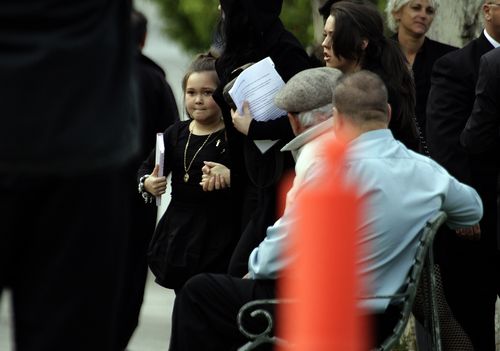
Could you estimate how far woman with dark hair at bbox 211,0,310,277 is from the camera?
6.34 meters

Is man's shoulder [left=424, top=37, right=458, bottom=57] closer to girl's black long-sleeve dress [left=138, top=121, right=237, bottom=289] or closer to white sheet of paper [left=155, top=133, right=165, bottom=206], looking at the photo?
girl's black long-sleeve dress [left=138, top=121, right=237, bottom=289]

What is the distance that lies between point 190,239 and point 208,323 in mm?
1739

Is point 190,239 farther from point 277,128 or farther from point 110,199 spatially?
point 110,199

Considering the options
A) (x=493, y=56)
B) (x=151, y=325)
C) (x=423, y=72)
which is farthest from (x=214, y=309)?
(x=151, y=325)

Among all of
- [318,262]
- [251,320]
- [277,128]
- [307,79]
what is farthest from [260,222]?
[318,262]

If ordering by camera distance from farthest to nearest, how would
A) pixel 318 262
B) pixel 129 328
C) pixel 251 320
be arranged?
pixel 129 328 < pixel 251 320 < pixel 318 262

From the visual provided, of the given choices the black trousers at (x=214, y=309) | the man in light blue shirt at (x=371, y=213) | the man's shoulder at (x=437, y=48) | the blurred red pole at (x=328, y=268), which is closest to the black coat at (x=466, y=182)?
the man's shoulder at (x=437, y=48)

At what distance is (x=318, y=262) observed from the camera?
2.26m

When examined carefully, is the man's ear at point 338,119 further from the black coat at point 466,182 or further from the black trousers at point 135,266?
the black trousers at point 135,266

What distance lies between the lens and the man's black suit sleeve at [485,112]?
6430 millimetres

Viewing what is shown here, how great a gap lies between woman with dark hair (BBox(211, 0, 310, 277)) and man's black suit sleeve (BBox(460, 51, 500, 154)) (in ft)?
2.61

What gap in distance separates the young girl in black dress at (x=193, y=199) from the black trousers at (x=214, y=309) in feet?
5.50

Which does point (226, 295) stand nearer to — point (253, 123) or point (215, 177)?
point (253, 123)

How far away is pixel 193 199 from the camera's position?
7.08 metres
